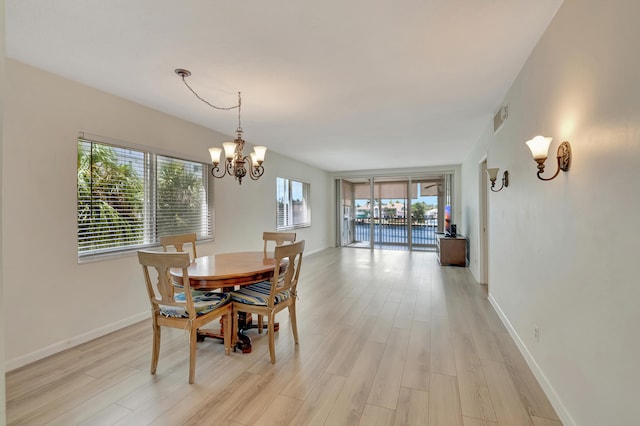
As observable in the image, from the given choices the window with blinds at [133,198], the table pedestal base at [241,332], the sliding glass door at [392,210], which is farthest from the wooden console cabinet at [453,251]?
the window with blinds at [133,198]

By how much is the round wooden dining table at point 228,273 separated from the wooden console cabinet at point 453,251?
Answer: 173 inches

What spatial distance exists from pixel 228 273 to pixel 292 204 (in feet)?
16.0

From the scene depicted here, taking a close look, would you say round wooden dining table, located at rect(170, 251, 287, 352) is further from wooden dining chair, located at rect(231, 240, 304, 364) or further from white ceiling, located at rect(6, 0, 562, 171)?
white ceiling, located at rect(6, 0, 562, 171)

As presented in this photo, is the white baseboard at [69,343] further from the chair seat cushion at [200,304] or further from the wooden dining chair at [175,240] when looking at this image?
the chair seat cushion at [200,304]

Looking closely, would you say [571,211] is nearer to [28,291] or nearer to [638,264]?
[638,264]

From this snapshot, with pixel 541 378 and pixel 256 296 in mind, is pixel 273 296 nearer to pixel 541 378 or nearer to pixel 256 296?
pixel 256 296

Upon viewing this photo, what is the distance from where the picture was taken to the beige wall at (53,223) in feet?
8.01

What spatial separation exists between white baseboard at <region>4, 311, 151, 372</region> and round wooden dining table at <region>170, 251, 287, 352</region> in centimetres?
90

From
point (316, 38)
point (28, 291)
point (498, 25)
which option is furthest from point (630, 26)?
point (28, 291)

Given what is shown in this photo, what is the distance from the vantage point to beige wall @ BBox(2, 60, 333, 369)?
244 centimetres

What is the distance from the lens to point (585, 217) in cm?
161

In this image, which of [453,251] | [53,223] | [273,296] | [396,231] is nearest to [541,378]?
[273,296]

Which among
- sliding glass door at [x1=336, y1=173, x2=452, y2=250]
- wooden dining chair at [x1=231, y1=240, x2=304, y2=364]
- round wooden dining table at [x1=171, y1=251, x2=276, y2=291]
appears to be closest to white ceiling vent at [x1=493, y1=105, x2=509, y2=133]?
wooden dining chair at [x1=231, y1=240, x2=304, y2=364]

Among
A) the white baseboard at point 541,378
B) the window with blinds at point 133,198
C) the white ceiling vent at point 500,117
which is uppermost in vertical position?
the white ceiling vent at point 500,117
